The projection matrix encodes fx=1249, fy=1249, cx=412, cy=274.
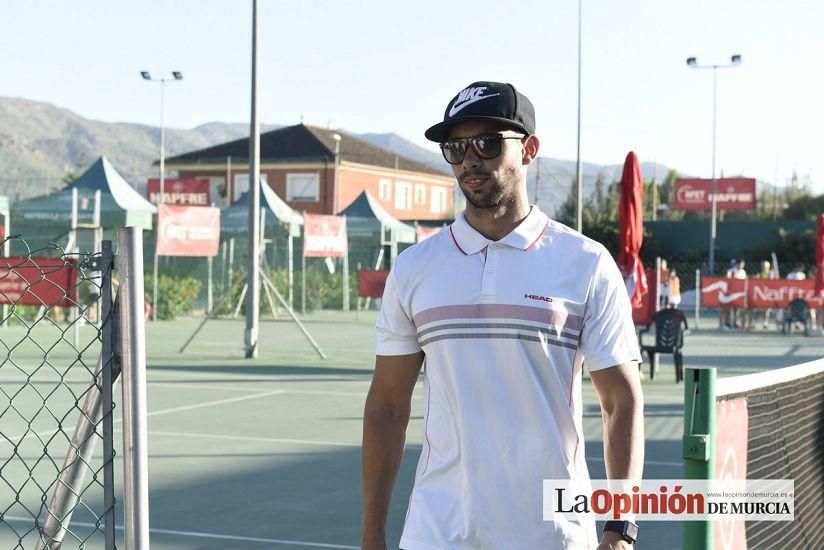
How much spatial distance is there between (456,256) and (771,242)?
51.6 metres

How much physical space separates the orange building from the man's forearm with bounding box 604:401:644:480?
65963 mm

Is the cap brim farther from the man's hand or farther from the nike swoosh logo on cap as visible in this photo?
the man's hand

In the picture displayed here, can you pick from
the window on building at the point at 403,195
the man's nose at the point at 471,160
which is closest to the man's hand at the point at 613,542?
the man's nose at the point at 471,160

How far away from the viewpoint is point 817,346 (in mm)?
25484

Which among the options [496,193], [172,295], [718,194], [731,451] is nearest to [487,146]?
[496,193]

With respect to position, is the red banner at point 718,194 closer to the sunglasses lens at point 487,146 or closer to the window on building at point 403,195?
the window on building at point 403,195

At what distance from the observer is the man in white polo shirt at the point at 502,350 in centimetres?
321

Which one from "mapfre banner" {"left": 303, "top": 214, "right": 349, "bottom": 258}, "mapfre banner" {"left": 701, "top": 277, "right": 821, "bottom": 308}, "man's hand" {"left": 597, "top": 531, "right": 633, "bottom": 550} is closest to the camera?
"man's hand" {"left": 597, "top": 531, "right": 633, "bottom": 550}

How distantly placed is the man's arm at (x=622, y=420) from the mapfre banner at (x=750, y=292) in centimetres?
2652

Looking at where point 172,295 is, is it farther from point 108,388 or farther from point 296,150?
point 296,150

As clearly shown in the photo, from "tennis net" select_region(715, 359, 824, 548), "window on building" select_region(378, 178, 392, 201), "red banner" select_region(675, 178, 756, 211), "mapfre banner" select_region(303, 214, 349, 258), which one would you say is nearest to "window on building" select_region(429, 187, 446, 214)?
"window on building" select_region(378, 178, 392, 201)

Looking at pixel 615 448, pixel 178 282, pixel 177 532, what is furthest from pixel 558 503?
pixel 178 282

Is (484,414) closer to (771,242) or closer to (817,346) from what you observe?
(817,346)

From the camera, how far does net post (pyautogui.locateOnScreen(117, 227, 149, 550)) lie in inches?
139
